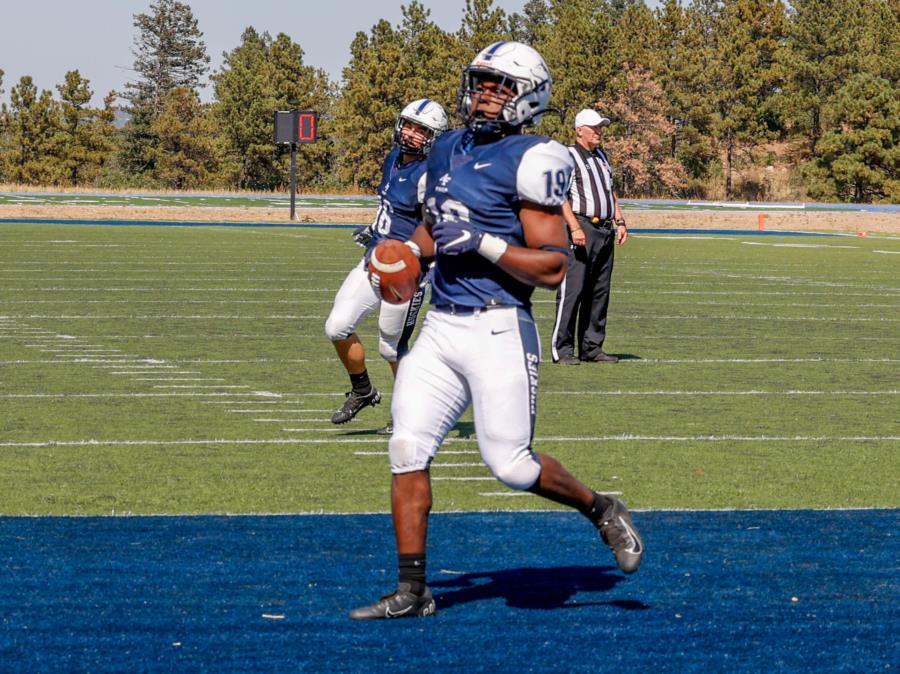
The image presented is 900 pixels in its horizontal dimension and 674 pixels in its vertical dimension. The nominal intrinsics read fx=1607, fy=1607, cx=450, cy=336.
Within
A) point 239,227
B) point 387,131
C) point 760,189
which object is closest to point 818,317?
point 239,227

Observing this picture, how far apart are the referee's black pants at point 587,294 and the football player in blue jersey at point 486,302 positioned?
8.00 meters

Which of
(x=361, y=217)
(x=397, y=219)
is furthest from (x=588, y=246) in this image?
(x=361, y=217)

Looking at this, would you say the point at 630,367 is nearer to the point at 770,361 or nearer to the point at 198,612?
the point at 770,361

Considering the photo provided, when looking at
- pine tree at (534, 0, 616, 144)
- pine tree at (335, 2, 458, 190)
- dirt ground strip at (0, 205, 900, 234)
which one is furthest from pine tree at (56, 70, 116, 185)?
dirt ground strip at (0, 205, 900, 234)

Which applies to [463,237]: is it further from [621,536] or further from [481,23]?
[481,23]

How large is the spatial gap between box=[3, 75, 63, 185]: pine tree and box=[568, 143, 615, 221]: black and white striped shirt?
247 ft

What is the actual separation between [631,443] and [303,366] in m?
4.37

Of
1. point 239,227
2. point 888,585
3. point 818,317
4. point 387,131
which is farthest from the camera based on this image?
point 387,131

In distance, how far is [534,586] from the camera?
618 cm

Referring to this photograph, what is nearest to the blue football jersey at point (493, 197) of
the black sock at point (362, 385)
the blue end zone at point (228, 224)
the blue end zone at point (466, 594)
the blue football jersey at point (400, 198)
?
the blue end zone at point (466, 594)

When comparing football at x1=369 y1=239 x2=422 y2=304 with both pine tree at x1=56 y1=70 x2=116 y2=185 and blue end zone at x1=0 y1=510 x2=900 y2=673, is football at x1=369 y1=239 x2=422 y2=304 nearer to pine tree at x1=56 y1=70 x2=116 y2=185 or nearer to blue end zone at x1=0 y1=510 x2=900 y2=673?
blue end zone at x1=0 y1=510 x2=900 y2=673

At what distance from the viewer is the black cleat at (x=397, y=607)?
5.59 metres

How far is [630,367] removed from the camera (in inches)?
534

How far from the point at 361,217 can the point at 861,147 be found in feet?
106
